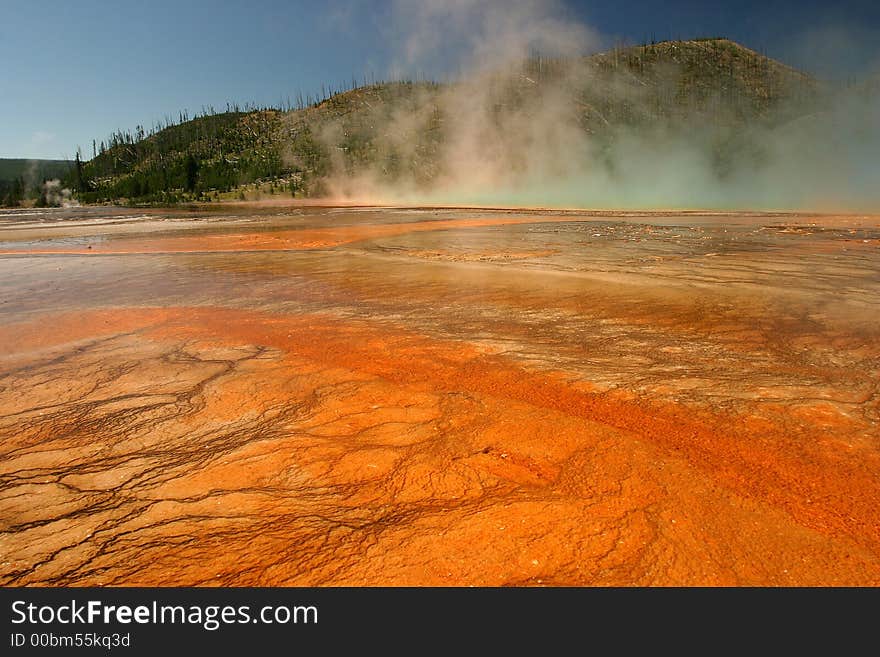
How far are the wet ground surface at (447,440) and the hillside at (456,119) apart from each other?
80544 mm

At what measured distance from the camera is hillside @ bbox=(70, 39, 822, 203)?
9394 centimetres

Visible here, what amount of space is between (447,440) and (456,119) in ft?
368

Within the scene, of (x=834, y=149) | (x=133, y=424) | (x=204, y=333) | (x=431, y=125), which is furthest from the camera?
(x=431, y=125)

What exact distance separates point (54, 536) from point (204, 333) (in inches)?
158

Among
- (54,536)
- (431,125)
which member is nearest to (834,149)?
(431,125)

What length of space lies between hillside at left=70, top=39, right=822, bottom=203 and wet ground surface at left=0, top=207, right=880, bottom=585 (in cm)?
8054

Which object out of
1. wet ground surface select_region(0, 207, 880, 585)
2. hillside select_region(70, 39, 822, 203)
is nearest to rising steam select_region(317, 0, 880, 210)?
hillside select_region(70, 39, 822, 203)

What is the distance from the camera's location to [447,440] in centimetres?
338

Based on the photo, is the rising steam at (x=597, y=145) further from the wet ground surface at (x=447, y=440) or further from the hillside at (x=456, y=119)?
the wet ground surface at (x=447, y=440)

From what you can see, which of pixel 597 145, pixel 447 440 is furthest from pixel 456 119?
pixel 447 440

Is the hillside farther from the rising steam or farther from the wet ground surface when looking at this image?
the wet ground surface

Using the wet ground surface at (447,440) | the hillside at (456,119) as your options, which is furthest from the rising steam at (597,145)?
the wet ground surface at (447,440)
